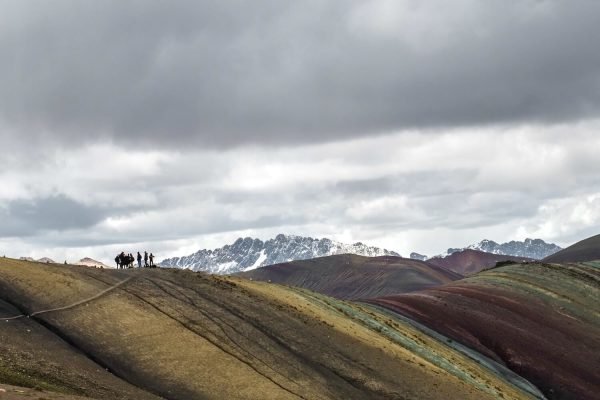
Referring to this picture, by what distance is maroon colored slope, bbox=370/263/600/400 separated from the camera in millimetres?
105625

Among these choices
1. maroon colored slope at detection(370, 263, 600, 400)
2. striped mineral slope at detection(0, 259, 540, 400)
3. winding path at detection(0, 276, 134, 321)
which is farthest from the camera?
maroon colored slope at detection(370, 263, 600, 400)

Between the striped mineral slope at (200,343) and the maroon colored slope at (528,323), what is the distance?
970 inches

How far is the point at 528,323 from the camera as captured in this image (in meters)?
122

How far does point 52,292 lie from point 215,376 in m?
17.9

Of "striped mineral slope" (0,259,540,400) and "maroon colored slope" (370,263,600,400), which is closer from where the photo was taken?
"striped mineral slope" (0,259,540,400)

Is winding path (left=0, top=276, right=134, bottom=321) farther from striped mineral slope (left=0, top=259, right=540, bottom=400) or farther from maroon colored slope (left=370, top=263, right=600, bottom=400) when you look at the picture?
maroon colored slope (left=370, top=263, right=600, bottom=400)

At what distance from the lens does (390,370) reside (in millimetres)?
67750

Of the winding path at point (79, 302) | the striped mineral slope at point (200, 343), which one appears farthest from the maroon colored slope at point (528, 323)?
the winding path at point (79, 302)

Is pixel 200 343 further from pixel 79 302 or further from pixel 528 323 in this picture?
pixel 528 323

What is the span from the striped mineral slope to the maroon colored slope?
24.6 m

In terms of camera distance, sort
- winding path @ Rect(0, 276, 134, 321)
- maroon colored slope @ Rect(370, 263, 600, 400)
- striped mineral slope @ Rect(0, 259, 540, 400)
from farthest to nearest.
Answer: maroon colored slope @ Rect(370, 263, 600, 400) → winding path @ Rect(0, 276, 134, 321) → striped mineral slope @ Rect(0, 259, 540, 400)

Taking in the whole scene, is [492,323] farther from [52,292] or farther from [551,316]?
[52,292]

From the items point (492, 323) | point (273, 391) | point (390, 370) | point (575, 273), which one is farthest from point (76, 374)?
point (575, 273)

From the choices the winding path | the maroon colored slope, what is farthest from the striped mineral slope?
the maroon colored slope
